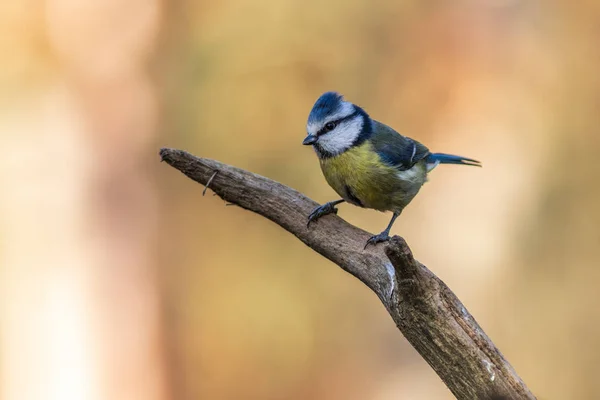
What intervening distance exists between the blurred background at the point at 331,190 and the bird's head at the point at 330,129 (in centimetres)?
202

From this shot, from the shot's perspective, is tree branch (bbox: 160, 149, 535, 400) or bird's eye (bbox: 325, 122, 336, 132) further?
bird's eye (bbox: 325, 122, 336, 132)

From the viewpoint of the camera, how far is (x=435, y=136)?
4371 mm

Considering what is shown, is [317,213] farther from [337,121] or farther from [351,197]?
[337,121]

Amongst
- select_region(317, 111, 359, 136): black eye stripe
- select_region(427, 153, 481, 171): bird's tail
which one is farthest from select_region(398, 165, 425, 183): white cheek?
select_region(317, 111, 359, 136): black eye stripe

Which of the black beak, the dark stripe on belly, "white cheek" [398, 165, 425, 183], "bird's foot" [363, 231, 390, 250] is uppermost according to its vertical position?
the black beak

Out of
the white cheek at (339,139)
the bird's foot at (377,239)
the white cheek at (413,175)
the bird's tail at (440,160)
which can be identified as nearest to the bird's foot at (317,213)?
the bird's foot at (377,239)

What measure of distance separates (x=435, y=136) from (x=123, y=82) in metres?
2.07

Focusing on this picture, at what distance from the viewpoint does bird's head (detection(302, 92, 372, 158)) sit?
2238 millimetres

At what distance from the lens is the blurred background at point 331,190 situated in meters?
4.22

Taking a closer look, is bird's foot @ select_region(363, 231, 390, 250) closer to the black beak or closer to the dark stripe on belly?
the dark stripe on belly

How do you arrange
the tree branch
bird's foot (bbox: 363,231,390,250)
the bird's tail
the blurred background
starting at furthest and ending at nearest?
the blurred background → the bird's tail → bird's foot (bbox: 363,231,390,250) → the tree branch

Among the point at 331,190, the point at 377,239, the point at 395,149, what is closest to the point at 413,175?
the point at 395,149

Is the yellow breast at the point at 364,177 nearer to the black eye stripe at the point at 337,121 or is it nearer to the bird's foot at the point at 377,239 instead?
the black eye stripe at the point at 337,121

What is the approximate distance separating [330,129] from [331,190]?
2065 mm
